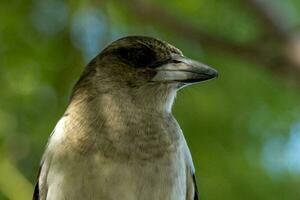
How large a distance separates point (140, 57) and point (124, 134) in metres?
0.61

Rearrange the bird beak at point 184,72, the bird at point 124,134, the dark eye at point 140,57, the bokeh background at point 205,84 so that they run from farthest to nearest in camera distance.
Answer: the bokeh background at point 205,84 → the dark eye at point 140,57 → the bird beak at point 184,72 → the bird at point 124,134

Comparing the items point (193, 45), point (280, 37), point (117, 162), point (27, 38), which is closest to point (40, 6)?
point (27, 38)

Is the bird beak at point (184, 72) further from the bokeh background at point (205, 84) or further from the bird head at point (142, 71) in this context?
the bokeh background at point (205, 84)

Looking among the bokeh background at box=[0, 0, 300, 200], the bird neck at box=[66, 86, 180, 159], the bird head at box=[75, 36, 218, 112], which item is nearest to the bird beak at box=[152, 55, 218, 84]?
the bird head at box=[75, 36, 218, 112]

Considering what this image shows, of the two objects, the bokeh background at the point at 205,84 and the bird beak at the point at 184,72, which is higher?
the bird beak at the point at 184,72

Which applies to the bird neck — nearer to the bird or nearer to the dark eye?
the bird

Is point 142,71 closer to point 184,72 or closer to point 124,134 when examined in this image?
point 184,72

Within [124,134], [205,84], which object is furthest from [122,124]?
[205,84]

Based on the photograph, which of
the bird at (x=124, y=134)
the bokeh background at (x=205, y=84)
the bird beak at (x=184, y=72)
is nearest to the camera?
the bird at (x=124, y=134)

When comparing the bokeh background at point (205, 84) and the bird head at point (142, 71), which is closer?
the bird head at point (142, 71)

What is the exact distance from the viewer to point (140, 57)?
5.40m

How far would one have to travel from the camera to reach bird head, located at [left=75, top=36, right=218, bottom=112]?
522 centimetres

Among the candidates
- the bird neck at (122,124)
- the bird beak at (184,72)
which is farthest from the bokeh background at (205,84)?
the bird neck at (122,124)

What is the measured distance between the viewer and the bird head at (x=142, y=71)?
17.1 ft
